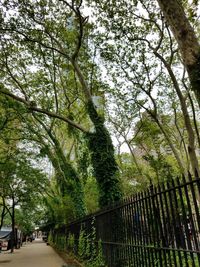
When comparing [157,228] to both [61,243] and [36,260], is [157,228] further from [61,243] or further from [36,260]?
[61,243]

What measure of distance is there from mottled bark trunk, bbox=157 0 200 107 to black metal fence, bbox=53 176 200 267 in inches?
81.5

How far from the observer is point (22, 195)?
26.4 metres

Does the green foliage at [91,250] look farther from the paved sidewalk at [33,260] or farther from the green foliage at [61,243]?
the green foliage at [61,243]

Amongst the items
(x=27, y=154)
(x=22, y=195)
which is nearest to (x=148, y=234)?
(x=27, y=154)

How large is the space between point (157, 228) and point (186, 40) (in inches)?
141

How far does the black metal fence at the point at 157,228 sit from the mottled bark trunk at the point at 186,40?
207 cm

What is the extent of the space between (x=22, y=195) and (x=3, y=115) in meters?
11.2

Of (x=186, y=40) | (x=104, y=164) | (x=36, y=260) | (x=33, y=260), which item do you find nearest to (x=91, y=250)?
(x=104, y=164)

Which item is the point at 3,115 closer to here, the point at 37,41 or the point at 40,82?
the point at 40,82

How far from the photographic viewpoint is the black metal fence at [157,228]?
3.78 m

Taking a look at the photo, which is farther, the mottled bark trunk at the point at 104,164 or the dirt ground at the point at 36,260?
the dirt ground at the point at 36,260

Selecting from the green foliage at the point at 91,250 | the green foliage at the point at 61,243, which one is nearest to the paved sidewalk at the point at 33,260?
the green foliage at the point at 61,243

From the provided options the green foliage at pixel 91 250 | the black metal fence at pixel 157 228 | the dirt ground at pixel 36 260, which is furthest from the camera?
the dirt ground at pixel 36 260

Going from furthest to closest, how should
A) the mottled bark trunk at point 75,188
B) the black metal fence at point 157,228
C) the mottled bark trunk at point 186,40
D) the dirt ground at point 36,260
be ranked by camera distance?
the mottled bark trunk at point 75,188 → the dirt ground at point 36,260 → the mottled bark trunk at point 186,40 → the black metal fence at point 157,228
